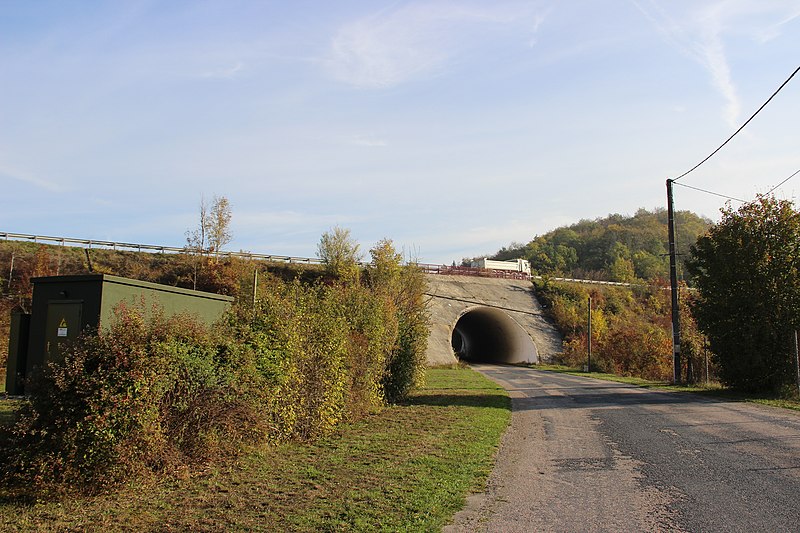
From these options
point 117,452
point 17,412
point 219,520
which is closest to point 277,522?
point 219,520

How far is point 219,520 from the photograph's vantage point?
5961 millimetres

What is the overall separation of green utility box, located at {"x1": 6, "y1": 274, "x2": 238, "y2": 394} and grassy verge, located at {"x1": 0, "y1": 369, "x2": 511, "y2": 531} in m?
3.63

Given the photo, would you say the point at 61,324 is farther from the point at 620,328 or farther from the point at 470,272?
the point at 470,272

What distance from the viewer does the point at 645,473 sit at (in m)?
8.56

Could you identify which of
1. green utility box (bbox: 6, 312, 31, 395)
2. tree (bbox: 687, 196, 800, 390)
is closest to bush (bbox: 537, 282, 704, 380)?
tree (bbox: 687, 196, 800, 390)

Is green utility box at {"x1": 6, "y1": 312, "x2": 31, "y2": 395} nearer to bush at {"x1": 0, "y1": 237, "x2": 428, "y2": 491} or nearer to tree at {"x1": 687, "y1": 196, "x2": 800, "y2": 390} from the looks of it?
bush at {"x1": 0, "y1": 237, "x2": 428, "y2": 491}

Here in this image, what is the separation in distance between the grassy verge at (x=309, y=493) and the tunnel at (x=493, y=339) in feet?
130

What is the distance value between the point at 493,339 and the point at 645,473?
165 ft

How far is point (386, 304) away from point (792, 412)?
10.6 metres

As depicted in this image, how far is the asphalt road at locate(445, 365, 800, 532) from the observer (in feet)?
20.8

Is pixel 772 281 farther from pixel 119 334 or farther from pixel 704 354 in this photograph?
pixel 119 334

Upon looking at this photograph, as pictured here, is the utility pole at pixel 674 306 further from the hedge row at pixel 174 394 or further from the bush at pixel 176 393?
the hedge row at pixel 174 394

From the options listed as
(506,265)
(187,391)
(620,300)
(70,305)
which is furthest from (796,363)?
(506,265)

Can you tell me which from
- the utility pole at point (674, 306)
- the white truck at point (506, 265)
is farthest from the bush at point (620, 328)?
the white truck at point (506, 265)
